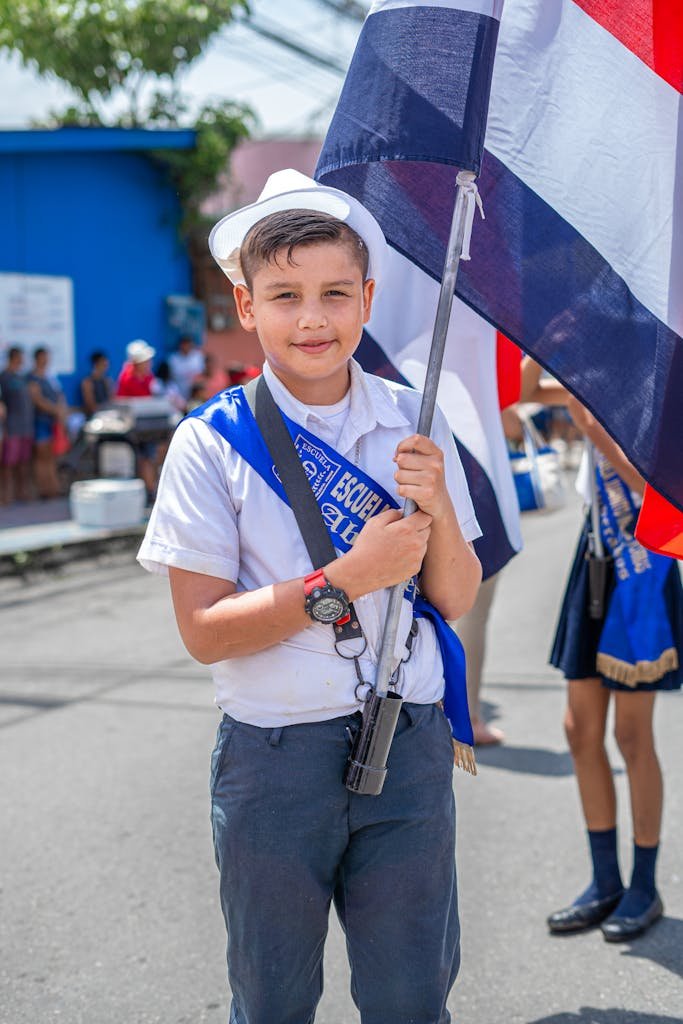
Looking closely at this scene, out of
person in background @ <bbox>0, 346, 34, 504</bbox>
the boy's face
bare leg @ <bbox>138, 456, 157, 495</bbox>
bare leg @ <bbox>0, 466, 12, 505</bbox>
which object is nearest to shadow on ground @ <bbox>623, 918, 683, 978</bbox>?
the boy's face

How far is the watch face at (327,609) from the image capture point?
2.00m

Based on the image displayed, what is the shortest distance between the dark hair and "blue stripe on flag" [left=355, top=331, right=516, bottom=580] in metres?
0.81

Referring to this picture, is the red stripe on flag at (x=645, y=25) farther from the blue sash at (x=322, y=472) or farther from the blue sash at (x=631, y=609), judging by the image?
the blue sash at (x=631, y=609)

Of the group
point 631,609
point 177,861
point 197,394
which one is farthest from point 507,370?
point 197,394

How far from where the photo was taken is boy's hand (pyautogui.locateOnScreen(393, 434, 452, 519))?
2.05 m

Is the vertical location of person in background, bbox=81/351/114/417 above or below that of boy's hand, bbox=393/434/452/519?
above

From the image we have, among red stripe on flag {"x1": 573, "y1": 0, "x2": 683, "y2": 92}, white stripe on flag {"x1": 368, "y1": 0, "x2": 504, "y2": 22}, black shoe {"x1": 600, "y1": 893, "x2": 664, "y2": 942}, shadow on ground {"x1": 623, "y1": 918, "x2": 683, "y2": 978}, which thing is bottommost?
shadow on ground {"x1": 623, "y1": 918, "x2": 683, "y2": 978}

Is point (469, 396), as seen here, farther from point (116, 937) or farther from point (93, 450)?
point (93, 450)

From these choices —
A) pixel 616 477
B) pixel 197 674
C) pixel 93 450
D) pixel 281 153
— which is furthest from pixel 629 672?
pixel 281 153

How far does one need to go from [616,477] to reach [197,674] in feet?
12.0

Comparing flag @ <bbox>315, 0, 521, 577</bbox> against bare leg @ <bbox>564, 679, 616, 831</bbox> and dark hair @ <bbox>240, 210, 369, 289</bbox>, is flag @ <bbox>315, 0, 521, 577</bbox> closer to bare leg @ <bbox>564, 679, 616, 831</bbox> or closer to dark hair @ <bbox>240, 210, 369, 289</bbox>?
dark hair @ <bbox>240, 210, 369, 289</bbox>

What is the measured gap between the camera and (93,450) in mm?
14492

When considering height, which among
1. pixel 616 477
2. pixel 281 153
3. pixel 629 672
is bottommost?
pixel 629 672

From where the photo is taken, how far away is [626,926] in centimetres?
363
